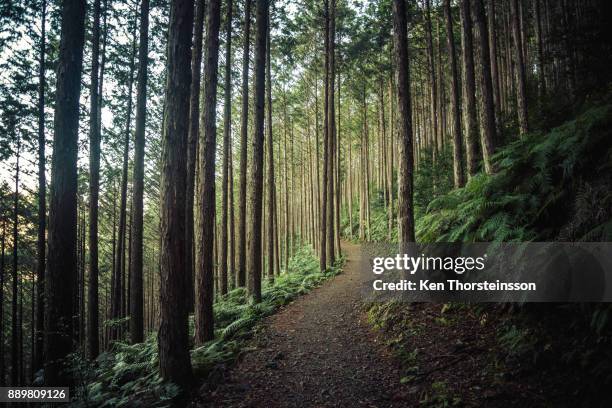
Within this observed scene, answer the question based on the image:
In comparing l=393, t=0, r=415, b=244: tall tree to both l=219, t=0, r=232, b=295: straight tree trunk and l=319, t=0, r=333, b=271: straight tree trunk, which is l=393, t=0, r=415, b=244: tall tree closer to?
l=319, t=0, r=333, b=271: straight tree trunk

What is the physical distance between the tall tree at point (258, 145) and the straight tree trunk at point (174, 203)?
13.5ft

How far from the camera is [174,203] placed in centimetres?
467

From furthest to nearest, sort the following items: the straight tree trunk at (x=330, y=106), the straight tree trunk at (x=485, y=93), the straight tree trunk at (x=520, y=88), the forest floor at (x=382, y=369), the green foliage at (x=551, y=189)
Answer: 1. the straight tree trunk at (x=330, y=106)
2. the straight tree trunk at (x=520, y=88)
3. the straight tree trunk at (x=485, y=93)
4. the green foliage at (x=551, y=189)
5. the forest floor at (x=382, y=369)

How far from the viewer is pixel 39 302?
36.2 ft

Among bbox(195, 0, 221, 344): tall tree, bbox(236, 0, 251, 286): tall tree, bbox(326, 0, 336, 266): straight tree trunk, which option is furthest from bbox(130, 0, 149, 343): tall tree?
bbox(326, 0, 336, 266): straight tree trunk

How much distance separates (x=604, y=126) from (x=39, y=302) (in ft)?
55.6

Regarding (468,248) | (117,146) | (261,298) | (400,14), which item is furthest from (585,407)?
(117,146)

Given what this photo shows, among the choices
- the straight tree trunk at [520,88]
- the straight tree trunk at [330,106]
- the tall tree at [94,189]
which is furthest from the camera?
the straight tree trunk at [330,106]

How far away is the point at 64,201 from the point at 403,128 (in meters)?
7.33

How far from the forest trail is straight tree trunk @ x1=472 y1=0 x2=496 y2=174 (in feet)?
18.8

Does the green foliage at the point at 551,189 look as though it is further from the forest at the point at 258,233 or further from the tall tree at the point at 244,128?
the tall tree at the point at 244,128

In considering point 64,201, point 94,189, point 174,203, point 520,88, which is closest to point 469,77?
point 520,88

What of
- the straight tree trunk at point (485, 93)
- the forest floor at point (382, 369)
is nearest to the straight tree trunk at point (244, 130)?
the forest floor at point (382, 369)

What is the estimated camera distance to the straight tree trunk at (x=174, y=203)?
15.2 ft
